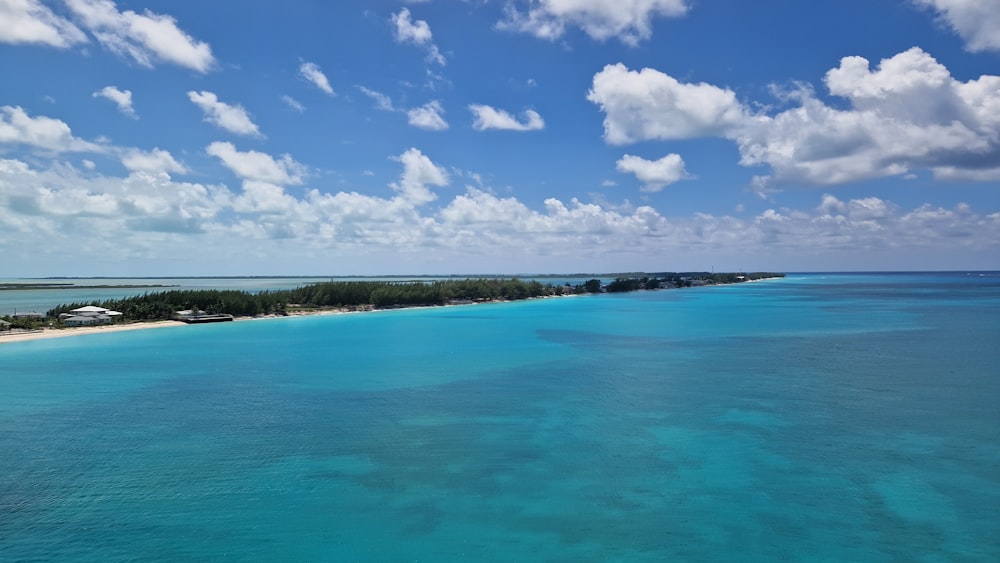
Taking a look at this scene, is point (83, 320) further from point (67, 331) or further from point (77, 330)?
point (67, 331)

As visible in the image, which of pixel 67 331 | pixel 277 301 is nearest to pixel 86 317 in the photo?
pixel 67 331

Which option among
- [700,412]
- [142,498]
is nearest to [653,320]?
[700,412]

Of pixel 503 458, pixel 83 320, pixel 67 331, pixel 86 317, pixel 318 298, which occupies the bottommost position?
pixel 503 458

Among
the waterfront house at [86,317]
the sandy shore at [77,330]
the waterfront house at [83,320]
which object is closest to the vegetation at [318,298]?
the waterfront house at [86,317]

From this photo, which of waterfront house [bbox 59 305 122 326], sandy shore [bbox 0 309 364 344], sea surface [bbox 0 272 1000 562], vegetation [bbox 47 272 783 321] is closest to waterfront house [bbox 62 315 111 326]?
waterfront house [bbox 59 305 122 326]

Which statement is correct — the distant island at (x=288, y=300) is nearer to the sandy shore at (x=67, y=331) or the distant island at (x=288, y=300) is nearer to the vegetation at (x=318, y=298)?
the vegetation at (x=318, y=298)

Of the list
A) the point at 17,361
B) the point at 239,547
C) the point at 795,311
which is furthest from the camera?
the point at 795,311

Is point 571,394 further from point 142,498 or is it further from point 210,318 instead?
point 210,318
